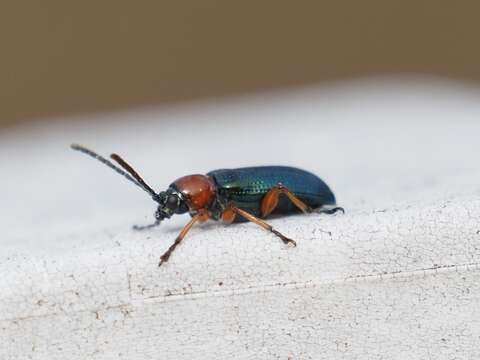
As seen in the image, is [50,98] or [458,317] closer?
[458,317]

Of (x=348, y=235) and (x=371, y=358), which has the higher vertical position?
(x=348, y=235)

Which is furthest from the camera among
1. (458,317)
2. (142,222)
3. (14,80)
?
(14,80)

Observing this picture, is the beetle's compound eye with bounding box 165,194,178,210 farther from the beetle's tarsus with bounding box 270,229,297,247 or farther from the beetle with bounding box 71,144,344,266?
the beetle's tarsus with bounding box 270,229,297,247

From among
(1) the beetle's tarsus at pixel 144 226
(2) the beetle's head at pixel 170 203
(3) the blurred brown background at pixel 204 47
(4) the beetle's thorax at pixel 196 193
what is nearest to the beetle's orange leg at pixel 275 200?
(4) the beetle's thorax at pixel 196 193

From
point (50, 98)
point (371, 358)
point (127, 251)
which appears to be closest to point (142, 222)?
point (127, 251)

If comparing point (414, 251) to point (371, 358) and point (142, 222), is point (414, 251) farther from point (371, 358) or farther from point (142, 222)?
point (142, 222)

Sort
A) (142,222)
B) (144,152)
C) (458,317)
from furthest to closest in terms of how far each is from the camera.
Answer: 1. (144,152)
2. (142,222)
3. (458,317)

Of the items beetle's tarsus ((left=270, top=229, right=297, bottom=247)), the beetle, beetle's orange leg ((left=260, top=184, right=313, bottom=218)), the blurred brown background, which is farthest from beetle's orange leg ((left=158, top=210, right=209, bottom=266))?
the blurred brown background

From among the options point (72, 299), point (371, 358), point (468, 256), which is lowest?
point (371, 358)
